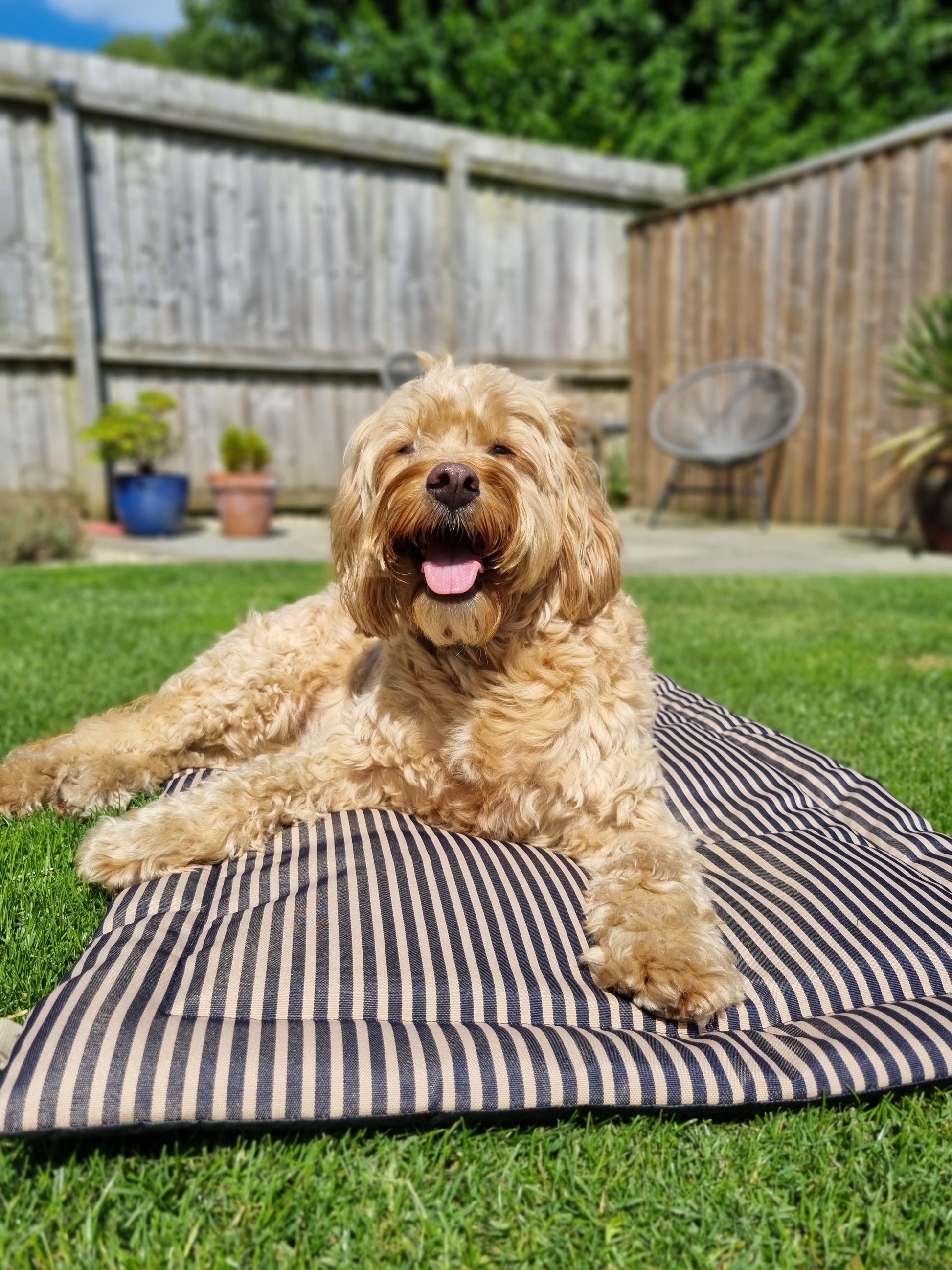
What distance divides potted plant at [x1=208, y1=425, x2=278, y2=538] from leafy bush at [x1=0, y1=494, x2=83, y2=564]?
55.9 inches

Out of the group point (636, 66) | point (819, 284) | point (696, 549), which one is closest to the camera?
point (696, 549)

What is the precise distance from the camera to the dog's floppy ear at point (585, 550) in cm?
246

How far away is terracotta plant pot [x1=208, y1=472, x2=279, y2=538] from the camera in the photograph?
9383 millimetres

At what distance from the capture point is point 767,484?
11.2 metres

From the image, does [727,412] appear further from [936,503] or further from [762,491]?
[936,503]

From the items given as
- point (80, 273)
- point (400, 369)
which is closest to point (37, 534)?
point (80, 273)

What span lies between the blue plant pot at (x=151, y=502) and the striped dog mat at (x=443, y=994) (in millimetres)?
7325

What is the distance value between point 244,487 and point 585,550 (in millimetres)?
7433

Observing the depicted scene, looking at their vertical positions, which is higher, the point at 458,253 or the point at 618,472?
the point at 458,253

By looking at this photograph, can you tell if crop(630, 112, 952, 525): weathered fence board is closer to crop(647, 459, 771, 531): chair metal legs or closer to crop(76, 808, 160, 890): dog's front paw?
crop(647, 459, 771, 531): chair metal legs

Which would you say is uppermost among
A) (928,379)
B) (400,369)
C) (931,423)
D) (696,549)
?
(400,369)

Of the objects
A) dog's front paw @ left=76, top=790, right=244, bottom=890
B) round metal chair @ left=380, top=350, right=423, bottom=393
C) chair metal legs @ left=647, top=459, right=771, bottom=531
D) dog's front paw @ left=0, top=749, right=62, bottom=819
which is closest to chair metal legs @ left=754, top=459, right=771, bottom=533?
chair metal legs @ left=647, top=459, right=771, bottom=531

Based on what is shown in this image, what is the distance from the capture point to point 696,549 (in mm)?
9500

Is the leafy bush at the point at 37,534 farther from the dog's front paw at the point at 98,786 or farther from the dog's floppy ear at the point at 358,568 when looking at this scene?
the dog's floppy ear at the point at 358,568
